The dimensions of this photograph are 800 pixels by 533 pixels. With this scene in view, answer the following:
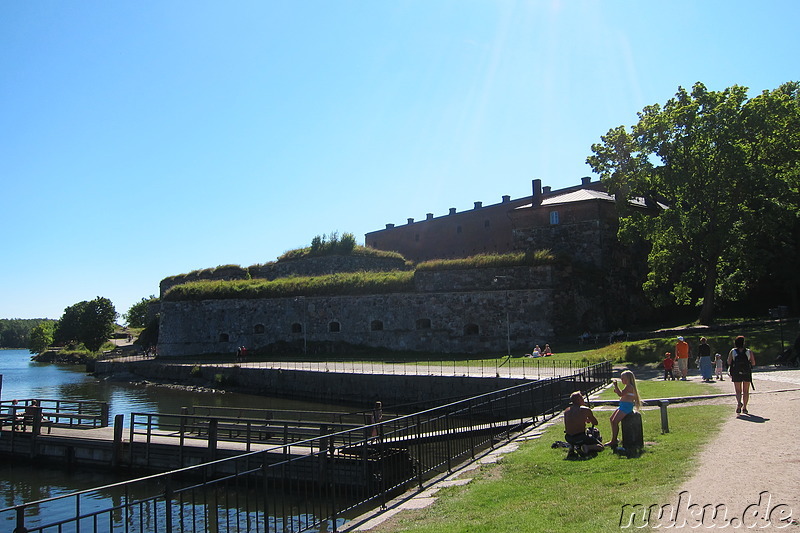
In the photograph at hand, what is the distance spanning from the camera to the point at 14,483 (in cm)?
1523

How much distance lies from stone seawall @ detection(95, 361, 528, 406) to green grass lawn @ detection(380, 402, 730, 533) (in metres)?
8.61

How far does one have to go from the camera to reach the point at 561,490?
7.12m

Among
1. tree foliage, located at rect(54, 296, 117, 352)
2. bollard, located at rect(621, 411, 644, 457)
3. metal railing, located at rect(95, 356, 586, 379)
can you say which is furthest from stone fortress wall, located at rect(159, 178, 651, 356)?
tree foliage, located at rect(54, 296, 117, 352)

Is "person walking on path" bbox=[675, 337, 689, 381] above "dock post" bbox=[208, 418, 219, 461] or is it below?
above

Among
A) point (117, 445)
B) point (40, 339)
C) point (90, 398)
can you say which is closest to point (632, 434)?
point (117, 445)

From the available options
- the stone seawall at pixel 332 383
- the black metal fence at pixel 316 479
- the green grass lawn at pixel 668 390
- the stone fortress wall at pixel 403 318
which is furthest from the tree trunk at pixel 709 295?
the black metal fence at pixel 316 479

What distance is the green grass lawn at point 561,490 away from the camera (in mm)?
6086

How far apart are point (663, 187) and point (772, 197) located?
455 cm

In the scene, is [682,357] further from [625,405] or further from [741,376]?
[625,405]

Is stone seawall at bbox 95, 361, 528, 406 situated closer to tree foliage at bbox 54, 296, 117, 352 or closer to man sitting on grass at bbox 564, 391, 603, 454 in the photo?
man sitting on grass at bbox 564, 391, 603, 454

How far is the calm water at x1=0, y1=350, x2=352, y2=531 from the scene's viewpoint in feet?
48.1

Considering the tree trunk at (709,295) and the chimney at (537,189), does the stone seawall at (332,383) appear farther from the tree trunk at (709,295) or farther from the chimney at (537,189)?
the chimney at (537,189)

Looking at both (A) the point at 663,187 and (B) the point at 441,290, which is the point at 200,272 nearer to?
(B) the point at 441,290

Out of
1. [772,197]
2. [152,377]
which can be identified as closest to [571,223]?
[772,197]
